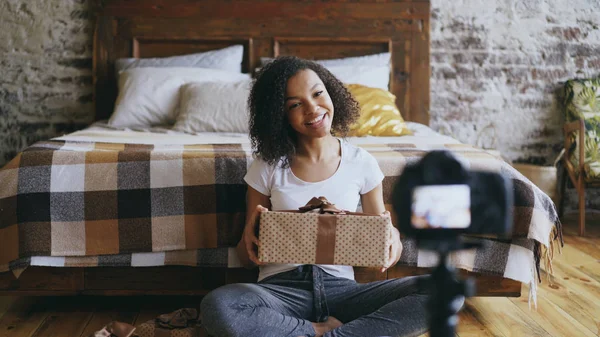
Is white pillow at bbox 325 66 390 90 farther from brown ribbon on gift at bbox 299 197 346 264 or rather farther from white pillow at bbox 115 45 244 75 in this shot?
brown ribbon on gift at bbox 299 197 346 264

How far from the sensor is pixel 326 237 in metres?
1.59

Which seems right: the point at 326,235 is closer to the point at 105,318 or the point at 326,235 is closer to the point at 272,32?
the point at 105,318

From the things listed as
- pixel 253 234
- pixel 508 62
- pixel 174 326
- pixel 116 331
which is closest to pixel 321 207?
pixel 253 234

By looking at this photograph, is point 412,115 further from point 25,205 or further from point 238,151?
point 25,205

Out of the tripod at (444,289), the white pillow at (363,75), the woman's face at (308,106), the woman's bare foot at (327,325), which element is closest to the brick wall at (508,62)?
the white pillow at (363,75)

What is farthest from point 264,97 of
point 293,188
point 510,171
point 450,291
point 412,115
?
point 412,115

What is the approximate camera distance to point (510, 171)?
2260mm

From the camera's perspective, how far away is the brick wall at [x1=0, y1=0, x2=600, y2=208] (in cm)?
403

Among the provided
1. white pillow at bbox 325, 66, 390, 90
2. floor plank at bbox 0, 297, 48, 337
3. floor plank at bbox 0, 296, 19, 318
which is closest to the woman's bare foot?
floor plank at bbox 0, 297, 48, 337

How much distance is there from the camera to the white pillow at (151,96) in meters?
3.56

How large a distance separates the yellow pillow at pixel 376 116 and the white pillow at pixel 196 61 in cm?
86

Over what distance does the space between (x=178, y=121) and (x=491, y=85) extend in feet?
6.70

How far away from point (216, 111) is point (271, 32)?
94 centimetres

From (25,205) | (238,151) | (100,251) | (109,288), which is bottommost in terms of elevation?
(109,288)
